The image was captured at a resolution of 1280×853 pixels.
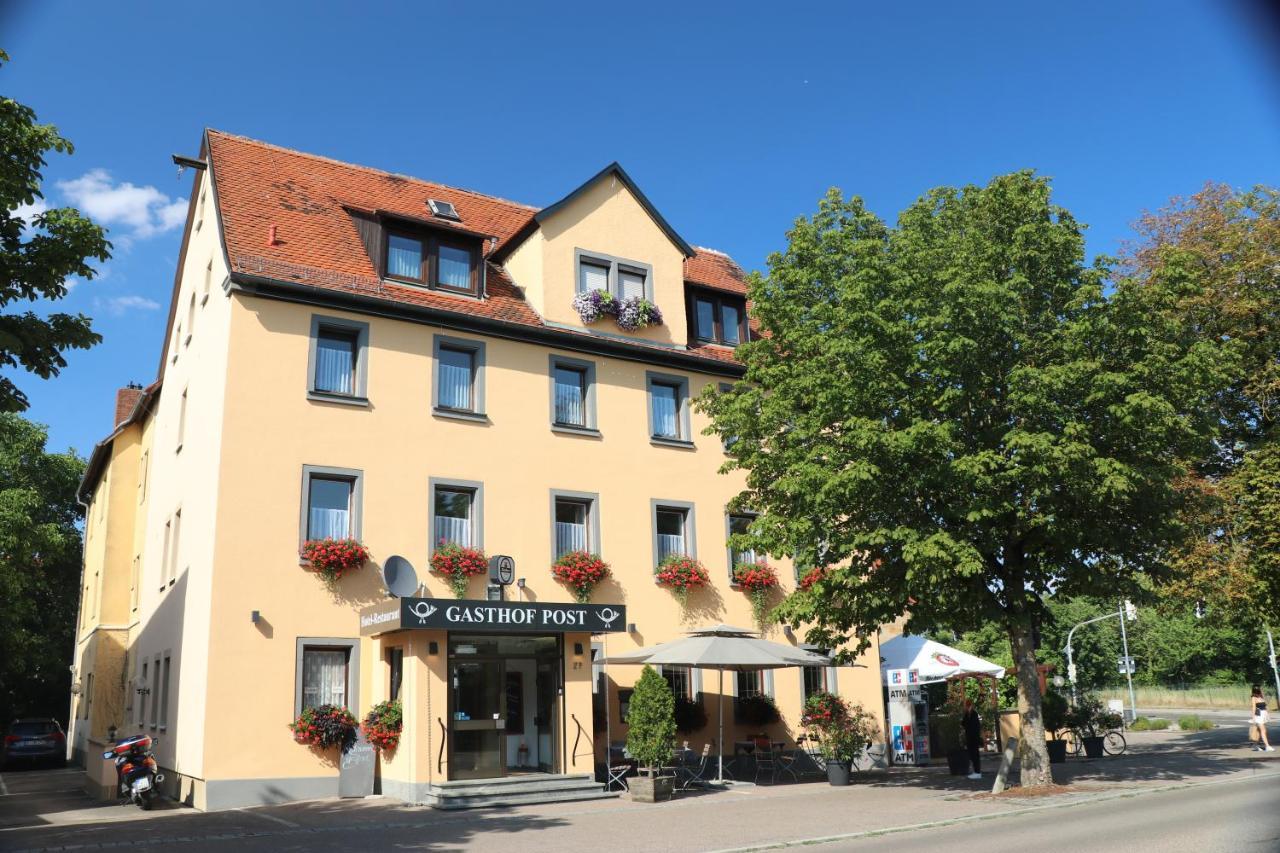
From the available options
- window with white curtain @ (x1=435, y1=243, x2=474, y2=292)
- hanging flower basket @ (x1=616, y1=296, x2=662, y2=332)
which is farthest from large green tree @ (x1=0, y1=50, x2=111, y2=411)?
hanging flower basket @ (x1=616, y1=296, x2=662, y2=332)

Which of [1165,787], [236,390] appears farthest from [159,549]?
[1165,787]

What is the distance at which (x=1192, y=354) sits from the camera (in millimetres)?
16531

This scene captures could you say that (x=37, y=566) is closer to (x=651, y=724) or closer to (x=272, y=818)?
(x=272, y=818)

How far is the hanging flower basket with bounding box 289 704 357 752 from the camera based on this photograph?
1809 cm

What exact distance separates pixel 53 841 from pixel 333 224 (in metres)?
13.3

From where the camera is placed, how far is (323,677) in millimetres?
18922

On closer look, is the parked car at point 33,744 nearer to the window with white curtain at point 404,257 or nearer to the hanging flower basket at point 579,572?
the hanging flower basket at point 579,572

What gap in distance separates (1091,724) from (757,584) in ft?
29.7

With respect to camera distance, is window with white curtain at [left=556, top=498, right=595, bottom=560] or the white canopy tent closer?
window with white curtain at [left=556, top=498, right=595, bottom=560]

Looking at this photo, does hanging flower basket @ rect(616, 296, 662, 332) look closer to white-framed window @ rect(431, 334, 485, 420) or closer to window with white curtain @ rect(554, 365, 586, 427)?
window with white curtain @ rect(554, 365, 586, 427)

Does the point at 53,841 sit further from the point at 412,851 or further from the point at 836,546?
the point at 836,546

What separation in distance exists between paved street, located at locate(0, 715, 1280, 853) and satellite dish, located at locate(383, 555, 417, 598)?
11.6ft

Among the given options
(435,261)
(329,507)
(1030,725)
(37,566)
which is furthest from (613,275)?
(37,566)

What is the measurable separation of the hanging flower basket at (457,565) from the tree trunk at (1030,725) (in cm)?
997
